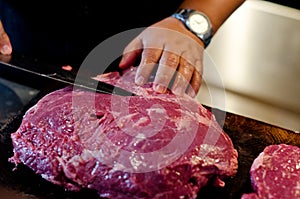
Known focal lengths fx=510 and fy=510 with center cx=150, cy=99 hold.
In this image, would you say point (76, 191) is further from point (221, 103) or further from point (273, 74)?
point (273, 74)

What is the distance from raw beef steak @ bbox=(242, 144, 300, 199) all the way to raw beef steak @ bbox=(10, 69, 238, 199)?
0.35ft

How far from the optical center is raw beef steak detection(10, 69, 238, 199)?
1.89 meters

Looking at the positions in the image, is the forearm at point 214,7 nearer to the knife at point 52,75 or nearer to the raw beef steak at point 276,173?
the knife at point 52,75

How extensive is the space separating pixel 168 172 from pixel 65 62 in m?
1.54

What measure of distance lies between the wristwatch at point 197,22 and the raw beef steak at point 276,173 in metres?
0.72

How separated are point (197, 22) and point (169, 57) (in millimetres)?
340

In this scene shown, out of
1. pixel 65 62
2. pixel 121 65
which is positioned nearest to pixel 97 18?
pixel 65 62

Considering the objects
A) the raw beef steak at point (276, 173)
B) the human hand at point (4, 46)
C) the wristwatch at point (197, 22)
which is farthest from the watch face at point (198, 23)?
the human hand at point (4, 46)

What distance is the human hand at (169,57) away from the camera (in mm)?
2301

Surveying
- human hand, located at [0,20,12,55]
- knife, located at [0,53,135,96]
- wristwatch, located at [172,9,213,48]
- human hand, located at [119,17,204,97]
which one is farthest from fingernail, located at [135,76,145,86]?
human hand, located at [0,20,12,55]

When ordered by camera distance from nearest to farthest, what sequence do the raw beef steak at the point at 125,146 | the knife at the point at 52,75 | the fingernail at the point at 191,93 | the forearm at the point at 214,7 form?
the raw beef steak at the point at 125,146 < the knife at the point at 52,75 < the fingernail at the point at 191,93 < the forearm at the point at 214,7

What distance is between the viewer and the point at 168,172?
189 cm

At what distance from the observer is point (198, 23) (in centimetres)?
259

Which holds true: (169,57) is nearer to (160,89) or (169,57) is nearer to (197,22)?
(160,89)
